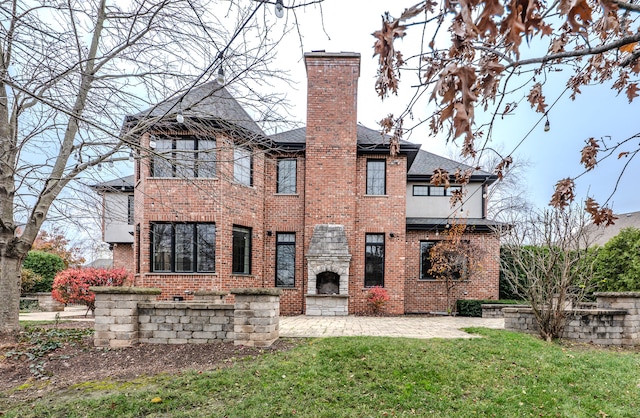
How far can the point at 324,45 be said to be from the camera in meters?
3.04

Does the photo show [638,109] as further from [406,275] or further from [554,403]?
[406,275]

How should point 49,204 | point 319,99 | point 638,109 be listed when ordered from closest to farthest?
point 638,109, point 49,204, point 319,99

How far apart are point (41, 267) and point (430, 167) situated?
1695 centimetres

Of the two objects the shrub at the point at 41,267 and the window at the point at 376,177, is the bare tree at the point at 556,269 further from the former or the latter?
the shrub at the point at 41,267

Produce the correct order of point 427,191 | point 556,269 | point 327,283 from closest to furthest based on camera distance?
point 556,269 → point 327,283 → point 427,191

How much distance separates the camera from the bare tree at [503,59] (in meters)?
1.38

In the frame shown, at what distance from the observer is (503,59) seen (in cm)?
236

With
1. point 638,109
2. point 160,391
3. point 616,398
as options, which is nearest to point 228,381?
point 160,391

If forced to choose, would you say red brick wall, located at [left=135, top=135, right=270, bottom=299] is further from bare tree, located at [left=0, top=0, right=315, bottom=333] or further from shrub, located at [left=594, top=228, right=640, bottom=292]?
shrub, located at [left=594, top=228, right=640, bottom=292]

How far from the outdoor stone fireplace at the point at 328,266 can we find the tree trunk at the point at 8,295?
711 centimetres

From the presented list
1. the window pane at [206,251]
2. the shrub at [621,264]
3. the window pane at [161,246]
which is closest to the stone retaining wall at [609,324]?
the shrub at [621,264]

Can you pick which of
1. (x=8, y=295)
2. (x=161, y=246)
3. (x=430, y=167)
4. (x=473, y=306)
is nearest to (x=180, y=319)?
(x=8, y=295)

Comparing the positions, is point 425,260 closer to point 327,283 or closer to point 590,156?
point 327,283

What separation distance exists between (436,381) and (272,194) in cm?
891
